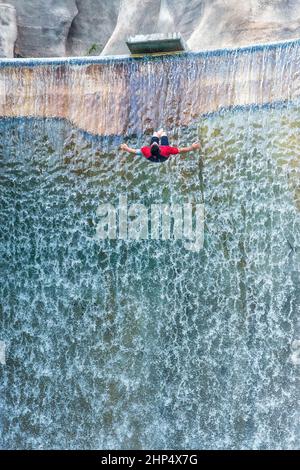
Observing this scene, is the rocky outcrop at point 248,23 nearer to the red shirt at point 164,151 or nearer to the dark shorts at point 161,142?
the dark shorts at point 161,142

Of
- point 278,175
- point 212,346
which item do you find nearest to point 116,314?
point 212,346

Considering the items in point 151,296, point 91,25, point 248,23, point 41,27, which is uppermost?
point 91,25

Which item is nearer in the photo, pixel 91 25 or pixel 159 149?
pixel 159 149

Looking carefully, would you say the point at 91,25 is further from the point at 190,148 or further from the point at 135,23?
the point at 190,148

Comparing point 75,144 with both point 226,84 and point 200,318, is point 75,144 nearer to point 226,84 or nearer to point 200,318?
point 226,84

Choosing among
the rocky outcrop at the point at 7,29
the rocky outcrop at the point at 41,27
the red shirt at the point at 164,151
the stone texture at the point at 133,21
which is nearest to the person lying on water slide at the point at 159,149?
the red shirt at the point at 164,151

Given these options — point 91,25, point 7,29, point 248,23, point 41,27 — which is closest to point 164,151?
point 248,23

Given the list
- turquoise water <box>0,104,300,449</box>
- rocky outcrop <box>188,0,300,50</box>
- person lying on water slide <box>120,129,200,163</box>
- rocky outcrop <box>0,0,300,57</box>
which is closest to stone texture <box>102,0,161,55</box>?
rocky outcrop <box>0,0,300,57</box>
